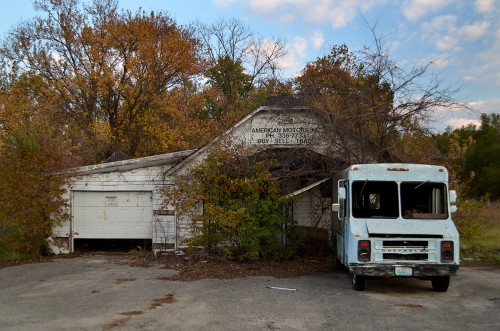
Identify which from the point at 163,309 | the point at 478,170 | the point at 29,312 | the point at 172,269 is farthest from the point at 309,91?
the point at 478,170

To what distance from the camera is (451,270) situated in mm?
9969

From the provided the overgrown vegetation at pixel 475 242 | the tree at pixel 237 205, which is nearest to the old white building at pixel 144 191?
the tree at pixel 237 205

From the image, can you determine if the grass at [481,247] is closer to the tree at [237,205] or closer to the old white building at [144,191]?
the old white building at [144,191]

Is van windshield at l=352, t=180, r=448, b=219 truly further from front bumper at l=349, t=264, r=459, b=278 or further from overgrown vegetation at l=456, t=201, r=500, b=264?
overgrown vegetation at l=456, t=201, r=500, b=264

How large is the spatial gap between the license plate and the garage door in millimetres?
9572

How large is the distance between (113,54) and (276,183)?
18.9 metres

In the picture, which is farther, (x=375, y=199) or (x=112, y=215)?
(x=112, y=215)

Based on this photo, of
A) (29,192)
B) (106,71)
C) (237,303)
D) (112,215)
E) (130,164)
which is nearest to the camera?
(237,303)

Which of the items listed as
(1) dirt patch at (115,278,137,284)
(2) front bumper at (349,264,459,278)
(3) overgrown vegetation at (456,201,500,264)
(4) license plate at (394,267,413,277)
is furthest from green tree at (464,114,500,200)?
(1) dirt patch at (115,278,137,284)

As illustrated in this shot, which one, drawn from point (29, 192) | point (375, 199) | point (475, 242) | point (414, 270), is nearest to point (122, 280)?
point (29, 192)

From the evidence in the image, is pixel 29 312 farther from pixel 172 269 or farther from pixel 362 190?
pixel 362 190

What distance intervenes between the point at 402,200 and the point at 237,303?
164 inches

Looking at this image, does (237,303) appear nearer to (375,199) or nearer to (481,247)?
(375,199)

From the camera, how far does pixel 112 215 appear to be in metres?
17.2
